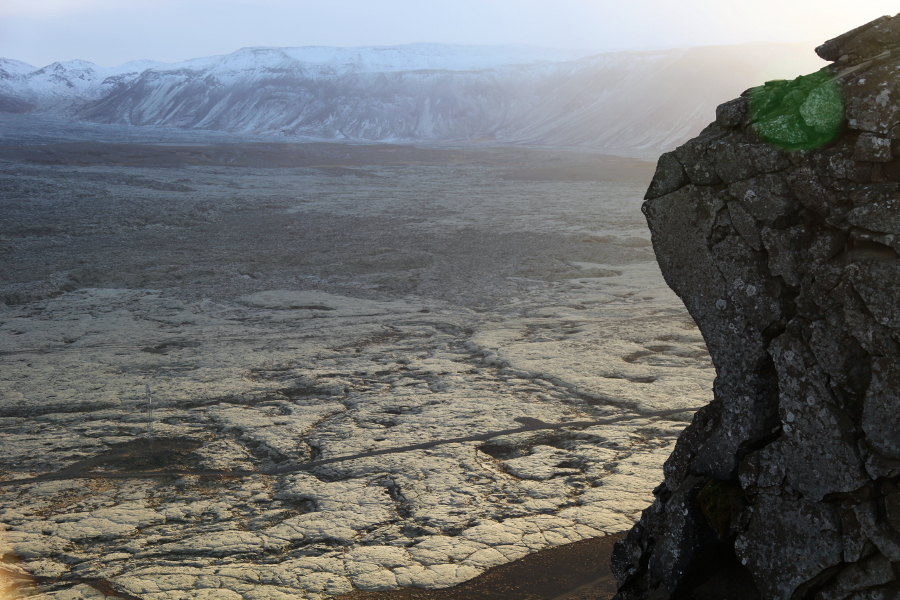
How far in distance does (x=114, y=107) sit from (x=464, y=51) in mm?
65401

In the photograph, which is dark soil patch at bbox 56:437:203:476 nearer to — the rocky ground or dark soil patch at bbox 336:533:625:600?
the rocky ground

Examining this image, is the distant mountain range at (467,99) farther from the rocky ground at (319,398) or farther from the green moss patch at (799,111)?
the green moss patch at (799,111)

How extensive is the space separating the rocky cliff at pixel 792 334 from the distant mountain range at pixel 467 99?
54107 millimetres

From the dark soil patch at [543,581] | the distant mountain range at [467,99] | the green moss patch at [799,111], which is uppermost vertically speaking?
the distant mountain range at [467,99]

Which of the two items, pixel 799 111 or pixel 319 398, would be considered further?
pixel 319 398

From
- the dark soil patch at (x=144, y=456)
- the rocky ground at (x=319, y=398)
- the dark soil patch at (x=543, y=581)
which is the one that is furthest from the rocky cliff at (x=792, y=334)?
the dark soil patch at (x=144, y=456)

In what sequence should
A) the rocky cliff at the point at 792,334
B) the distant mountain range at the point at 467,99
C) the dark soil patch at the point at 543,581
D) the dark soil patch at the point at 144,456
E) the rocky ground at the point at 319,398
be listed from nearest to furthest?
the rocky cliff at the point at 792,334, the dark soil patch at the point at 543,581, the rocky ground at the point at 319,398, the dark soil patch at the point at 144,456, the distant mountain range at the point at 467,99

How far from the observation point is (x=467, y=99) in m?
76.3

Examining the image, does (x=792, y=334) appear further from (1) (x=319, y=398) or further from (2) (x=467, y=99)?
(2) (x=467, y=99)

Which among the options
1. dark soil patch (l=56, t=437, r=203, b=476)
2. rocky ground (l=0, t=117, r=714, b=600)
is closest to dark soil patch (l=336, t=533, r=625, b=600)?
rocky ground (l=0, t=117, r=714, b=600)

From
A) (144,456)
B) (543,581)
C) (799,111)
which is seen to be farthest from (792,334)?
(144,456)

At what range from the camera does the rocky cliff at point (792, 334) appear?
2385 millimetres

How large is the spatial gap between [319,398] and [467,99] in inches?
2878

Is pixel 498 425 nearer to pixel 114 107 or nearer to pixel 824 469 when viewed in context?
pixel 824 469
